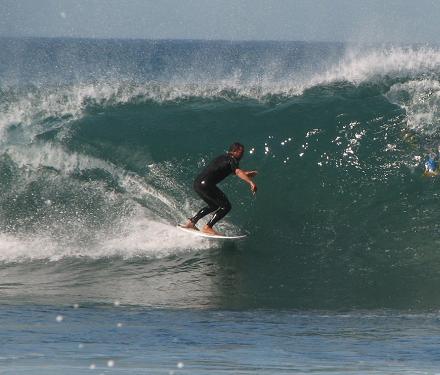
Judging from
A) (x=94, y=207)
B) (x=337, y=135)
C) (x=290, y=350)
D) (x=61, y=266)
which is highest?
(x=337, y=135)

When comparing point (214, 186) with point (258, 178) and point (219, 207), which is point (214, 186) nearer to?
point (219, 207)

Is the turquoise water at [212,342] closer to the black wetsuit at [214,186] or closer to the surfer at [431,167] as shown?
the black wetsuit at [214,186]

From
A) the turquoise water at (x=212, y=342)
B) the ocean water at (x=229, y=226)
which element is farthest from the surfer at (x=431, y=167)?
the turquoise water at (x=212, y=342)

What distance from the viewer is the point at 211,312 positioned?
9.96 m

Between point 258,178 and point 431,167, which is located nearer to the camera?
point 431,167

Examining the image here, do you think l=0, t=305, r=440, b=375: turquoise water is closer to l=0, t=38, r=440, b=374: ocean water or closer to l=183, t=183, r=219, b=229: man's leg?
l=0, t=38, r=440, b=374: ocean water

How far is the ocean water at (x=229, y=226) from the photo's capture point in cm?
827

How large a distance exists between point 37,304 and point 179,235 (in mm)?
3225

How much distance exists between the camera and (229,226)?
13.5 metres

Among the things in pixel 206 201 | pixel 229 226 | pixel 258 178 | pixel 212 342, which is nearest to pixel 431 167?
pixel 258 178

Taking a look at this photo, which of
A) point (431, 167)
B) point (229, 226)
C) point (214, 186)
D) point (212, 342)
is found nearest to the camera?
point (212, 342)

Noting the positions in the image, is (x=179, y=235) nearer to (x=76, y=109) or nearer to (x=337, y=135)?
(x=337, y=135)

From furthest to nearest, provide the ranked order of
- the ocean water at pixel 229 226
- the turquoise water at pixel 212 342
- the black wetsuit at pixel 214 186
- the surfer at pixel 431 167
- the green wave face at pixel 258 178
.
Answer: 1. the surfer at pixel 431 167
2. the black wetsuit at pixel 214 186
3. the green wave face at pixel 258 178
4. the ocean water at pixel 229 226
5. the turquoise water at pixel 212 342

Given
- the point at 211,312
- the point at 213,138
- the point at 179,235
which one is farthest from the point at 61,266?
the point at 213,138
